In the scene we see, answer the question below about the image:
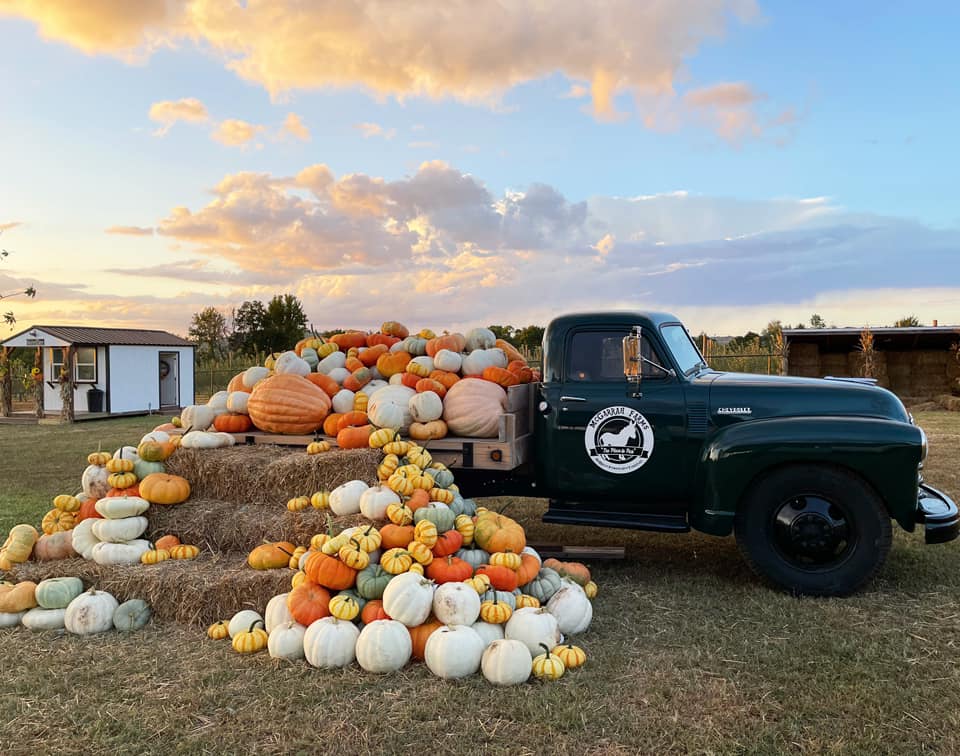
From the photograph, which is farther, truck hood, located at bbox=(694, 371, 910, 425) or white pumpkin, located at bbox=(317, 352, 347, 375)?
white pumpkin, located at bbox=(317, 352, 347, 375)

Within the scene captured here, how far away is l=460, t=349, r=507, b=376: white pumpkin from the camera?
6711mm

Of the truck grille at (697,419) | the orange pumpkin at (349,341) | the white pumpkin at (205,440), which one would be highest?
the orange pumpkin at (349,341)

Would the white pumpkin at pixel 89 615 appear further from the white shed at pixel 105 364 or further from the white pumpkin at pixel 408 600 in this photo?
the white shed at pixel 105 364

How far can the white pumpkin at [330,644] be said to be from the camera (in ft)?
13.8

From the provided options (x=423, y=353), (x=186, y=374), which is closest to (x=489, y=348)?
(x=423, y=353)

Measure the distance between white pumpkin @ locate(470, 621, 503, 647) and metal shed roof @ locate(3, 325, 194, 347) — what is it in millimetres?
21859

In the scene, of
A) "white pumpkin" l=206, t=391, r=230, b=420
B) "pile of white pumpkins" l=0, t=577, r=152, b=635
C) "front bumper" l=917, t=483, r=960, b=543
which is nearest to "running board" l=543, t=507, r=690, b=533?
"front bumper" l=917, t=483, r=960, b=543

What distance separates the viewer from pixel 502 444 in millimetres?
5781

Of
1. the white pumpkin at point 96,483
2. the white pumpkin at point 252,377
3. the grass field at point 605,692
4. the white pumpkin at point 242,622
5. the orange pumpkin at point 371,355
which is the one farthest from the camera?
the orange pumpkin at point 371,355

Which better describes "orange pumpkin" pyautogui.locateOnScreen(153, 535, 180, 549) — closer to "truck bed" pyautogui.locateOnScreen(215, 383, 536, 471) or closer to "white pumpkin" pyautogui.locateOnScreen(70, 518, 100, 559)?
"white pumpkin" pyautogui.locateOnScreen(70, 518, 100, 559)

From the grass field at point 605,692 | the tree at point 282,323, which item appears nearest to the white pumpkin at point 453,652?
the grass field at point 605,692

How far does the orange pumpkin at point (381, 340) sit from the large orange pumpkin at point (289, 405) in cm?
137

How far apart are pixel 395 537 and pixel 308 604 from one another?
2.25 ft

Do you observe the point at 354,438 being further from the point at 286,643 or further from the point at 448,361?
the point at 286,643
